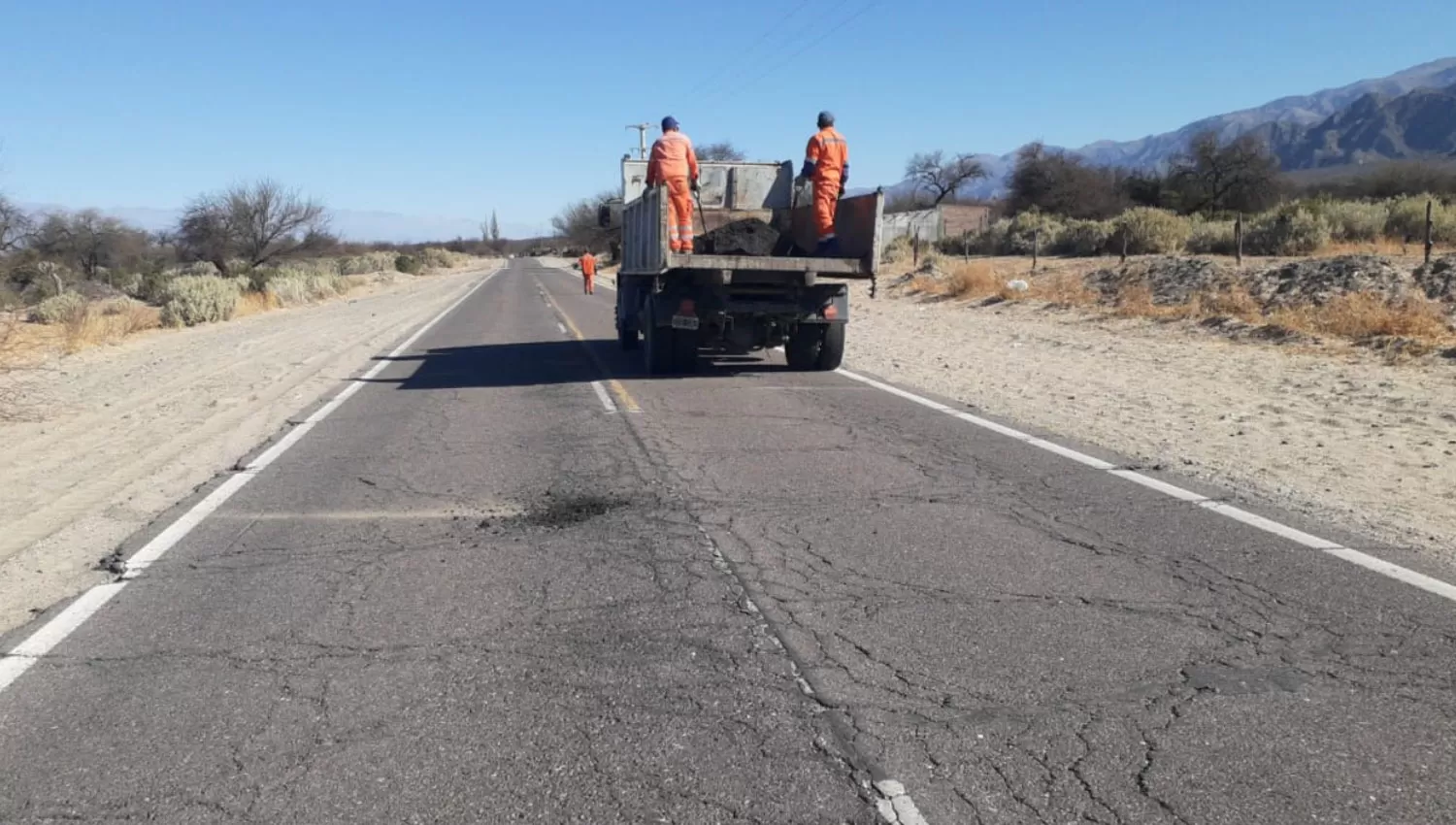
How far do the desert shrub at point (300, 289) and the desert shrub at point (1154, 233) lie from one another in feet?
101

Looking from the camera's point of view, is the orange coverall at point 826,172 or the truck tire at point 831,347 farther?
the truck tire at point 831,347

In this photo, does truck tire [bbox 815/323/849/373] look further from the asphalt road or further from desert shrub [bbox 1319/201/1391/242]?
desert shrub [bbox 1319/201/1391/242]

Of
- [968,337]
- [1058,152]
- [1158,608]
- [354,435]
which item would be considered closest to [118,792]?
[1158,608]

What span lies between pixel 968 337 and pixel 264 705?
62.5ft

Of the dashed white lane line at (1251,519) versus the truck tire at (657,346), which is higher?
the truck tire at (657,346)

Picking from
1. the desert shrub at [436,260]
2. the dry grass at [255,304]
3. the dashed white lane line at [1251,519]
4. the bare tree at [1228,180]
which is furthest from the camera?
the desert shrub at [436,260]

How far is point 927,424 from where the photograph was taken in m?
11.7

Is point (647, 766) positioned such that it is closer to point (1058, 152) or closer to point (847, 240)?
point (847, 240)

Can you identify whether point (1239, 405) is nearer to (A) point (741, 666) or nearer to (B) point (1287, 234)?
(A) point (741, 666)

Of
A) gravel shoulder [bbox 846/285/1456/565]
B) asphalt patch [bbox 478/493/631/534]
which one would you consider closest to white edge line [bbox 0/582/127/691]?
asphalt patch [bbox 478/493/631/534]

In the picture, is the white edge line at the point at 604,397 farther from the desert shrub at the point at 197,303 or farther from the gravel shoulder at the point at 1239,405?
the desert shrub at the point at 197,303

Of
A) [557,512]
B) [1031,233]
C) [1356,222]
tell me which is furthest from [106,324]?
[1031,233]

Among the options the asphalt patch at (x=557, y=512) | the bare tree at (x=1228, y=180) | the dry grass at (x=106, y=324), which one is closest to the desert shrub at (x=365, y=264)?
the dry grass at (x=106, y=324)

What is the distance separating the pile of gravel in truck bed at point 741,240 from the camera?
16.2 m
